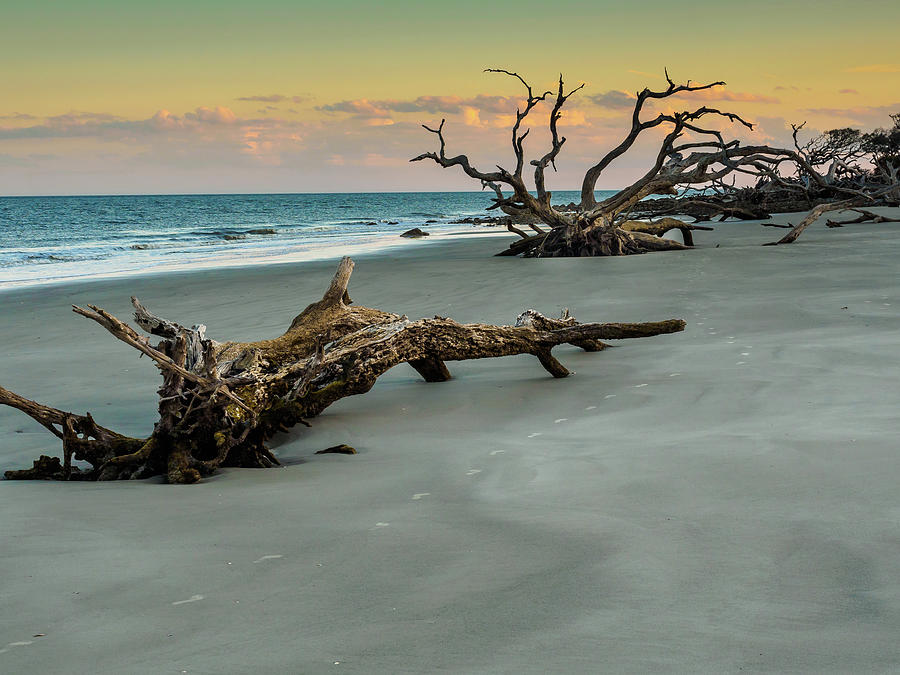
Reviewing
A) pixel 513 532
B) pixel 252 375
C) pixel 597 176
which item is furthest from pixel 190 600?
pixel 597 176

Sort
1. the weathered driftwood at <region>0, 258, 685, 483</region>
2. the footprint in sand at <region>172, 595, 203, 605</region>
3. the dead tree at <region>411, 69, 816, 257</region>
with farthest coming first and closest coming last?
the dead tree at <region>411, 69, 816, 257</region>, the weathered driftwood at <region>0, 258, 685, 483</region>, the footprint in sand at <region>172, 595, 203, 605</region>

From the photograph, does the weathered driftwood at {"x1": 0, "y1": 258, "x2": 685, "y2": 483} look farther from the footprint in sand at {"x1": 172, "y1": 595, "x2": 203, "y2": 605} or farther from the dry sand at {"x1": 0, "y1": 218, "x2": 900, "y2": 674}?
the footprint in sand at {"x1": 172, "y1": 595, "x2": 203, "y2": 605}

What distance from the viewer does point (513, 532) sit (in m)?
2.99

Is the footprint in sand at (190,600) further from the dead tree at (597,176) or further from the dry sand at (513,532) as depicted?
the dead tree at (597,176)

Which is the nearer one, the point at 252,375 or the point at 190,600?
the point at 190,600

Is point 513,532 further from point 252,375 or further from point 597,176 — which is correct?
point 597,176

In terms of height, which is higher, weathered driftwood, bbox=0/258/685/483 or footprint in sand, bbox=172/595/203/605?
weathered driftwood, bbox=0/258/685/483

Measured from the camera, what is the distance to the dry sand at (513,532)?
84.5 inches

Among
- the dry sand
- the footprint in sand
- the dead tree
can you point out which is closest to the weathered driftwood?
the dry sand

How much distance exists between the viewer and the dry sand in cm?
215

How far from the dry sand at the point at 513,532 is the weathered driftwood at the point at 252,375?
20cm

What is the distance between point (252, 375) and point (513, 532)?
6.49ft

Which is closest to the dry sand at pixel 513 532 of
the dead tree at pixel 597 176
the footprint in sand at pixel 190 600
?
the footprint in sand at pixel 190 600

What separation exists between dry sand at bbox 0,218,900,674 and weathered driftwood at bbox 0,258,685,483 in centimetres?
20
